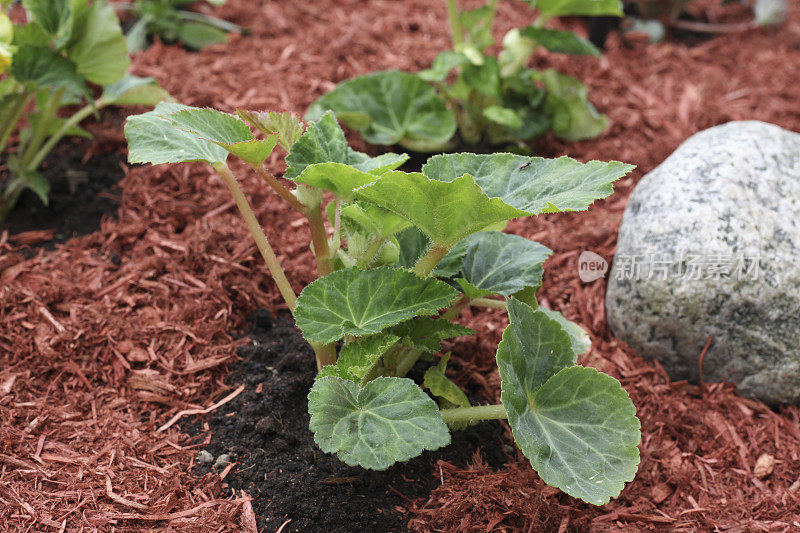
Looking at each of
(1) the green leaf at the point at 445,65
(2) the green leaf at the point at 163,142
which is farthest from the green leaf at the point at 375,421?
(1) the green leaf at the point at 445,65

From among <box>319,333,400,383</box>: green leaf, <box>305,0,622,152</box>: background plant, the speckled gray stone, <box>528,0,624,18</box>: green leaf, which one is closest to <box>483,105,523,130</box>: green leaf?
<box>305,0,622,152</box>: background plant

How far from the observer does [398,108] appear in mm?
3082

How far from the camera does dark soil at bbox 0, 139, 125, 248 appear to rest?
2672mm

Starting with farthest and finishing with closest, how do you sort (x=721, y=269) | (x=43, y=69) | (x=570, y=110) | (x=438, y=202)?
(x=570, y=110), (x=43, y=69), (x=721, y=269), (x=438, y=202)

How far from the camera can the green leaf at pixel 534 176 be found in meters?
1.55

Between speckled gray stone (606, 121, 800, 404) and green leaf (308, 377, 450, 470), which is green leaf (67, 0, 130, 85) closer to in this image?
green leaf (308, 377, 450, 470)

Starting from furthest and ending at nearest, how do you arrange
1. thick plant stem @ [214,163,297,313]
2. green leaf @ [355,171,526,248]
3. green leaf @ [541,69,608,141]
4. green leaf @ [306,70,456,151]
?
green leaf @ [541,69,608,141]
green leaf @ [306,70,456,151]
thick plant stem @ [214,163,297,313]
green leaf @ [355,171,526,248]

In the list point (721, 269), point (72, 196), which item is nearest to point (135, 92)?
point (72, 196)

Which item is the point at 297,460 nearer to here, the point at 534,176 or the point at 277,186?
the point at 277,186

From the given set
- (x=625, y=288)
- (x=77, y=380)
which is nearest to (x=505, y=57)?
(x=625, y=288)

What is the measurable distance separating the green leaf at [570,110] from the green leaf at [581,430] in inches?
65.6

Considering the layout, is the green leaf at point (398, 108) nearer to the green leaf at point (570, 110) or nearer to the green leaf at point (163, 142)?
the green leaf at point (570, 110)

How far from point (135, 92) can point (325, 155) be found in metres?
1.34

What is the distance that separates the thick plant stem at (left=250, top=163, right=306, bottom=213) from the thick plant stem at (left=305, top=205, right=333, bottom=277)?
0.03 m
